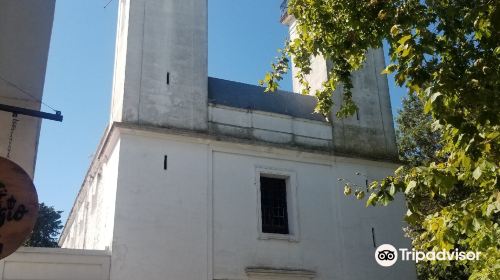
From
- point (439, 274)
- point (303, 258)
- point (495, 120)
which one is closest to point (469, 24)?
point (495, 120)

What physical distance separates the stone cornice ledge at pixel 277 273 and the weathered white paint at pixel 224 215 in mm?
169

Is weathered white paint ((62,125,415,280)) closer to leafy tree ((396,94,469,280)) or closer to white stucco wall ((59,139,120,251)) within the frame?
white stucco wall ((59,139,120,251))

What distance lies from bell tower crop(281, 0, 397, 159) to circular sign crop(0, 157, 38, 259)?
12082 millimetres

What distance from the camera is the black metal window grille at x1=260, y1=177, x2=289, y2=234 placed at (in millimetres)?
14664

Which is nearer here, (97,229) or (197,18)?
(97,229)

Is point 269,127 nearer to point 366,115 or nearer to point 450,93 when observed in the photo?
point 366,115

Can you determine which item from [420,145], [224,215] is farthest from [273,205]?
[420,145]

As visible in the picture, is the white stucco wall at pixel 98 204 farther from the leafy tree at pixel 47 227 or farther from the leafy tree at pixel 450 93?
the leafy tree at pixel 47 227

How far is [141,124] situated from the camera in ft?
45.8

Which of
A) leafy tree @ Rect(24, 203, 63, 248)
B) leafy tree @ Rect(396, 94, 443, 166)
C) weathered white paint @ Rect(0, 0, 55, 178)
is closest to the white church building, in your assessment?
leafy tree @ Rect(396, 94, 443, 166)

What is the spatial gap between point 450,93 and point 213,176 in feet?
26.7

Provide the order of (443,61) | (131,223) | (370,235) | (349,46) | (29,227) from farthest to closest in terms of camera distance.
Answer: (370,235) < (131,223) < (349,46) < (443,61) < (29,227)

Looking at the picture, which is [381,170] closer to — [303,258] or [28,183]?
[303,258]

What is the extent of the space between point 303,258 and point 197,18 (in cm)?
760
